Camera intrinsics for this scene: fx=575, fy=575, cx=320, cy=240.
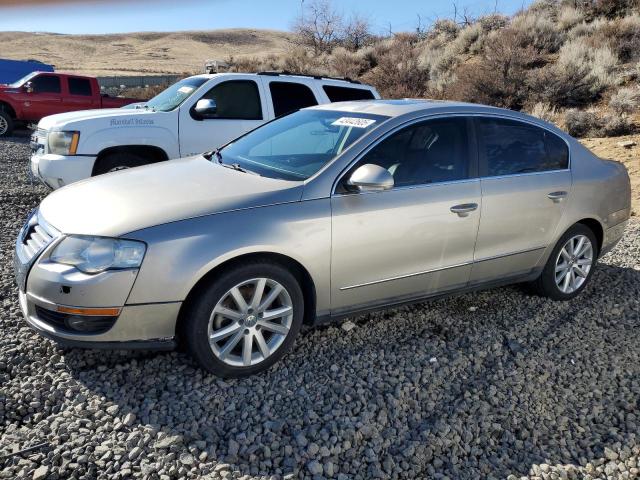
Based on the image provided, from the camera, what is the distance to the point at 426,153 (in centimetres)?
405

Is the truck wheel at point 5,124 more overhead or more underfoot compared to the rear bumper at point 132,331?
more underfoot

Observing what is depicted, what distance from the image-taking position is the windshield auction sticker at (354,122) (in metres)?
4.02

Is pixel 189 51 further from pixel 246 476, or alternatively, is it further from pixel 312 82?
pixel 246 476

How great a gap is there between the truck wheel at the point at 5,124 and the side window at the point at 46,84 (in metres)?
1.03

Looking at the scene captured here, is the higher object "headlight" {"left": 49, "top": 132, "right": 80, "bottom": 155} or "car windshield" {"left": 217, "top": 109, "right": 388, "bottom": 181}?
"car windshield" {"left": 217, "top": 109, "right": 388, "bottom": 181}

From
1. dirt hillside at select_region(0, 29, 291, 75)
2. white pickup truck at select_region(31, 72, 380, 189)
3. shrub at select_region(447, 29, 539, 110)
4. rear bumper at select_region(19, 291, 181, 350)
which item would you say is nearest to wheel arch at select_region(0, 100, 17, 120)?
white pickup truck at select_region(31, 72, 380, 189)

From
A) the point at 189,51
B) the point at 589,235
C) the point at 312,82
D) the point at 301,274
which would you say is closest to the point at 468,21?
the point at 312,82

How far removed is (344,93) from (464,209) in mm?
4587

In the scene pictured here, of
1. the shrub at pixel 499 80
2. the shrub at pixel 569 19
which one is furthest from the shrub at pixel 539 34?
the shrub at pixel 499 80

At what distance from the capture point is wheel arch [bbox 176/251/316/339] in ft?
10.6

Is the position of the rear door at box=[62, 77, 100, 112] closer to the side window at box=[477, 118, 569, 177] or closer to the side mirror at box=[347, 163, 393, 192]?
the side window at box=[477, 118, 569, 177]

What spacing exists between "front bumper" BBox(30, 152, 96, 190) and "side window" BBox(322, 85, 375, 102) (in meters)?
3.25

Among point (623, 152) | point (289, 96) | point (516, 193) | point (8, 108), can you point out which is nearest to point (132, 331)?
point (516, 193)

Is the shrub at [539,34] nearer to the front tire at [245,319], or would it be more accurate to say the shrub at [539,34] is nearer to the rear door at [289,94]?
the rear door at [289,94]
